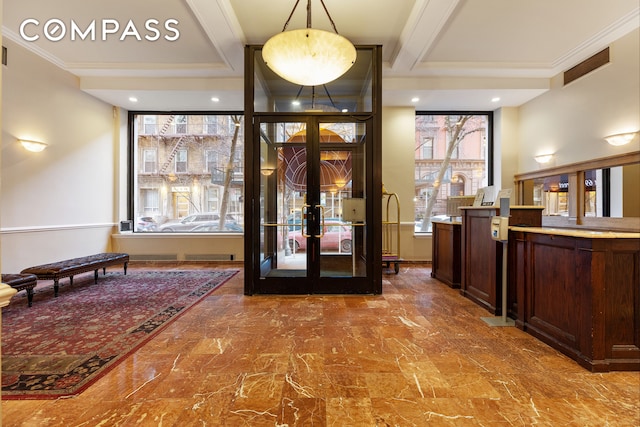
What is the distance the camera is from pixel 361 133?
15.2 ft

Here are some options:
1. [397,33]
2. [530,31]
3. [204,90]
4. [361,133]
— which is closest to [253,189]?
[361,133]

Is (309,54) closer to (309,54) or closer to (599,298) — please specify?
(309,54)

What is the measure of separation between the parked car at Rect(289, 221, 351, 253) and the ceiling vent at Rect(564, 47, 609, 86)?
189 inches


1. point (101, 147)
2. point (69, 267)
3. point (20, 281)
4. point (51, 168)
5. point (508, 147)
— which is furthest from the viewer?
point (508, 147)

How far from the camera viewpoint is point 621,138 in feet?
14.7

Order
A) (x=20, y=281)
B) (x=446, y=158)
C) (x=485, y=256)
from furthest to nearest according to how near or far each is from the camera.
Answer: (x=446, y=158) → (x=485, y=256) → (x=20, y=281)

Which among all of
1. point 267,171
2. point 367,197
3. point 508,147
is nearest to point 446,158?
point 508,147

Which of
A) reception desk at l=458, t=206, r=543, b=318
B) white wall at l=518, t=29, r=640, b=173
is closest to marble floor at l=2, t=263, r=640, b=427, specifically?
reception desk at l=458, t=206, r=543, b=318

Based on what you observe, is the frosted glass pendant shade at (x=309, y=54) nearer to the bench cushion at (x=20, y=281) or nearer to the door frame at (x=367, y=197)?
the door frame at (x=367, y=197)

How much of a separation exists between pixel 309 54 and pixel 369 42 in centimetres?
227

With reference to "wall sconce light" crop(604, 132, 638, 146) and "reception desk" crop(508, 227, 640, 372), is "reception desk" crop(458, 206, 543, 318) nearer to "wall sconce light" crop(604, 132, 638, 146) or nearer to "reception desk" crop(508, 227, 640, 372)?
"reception desk" crop(508, 227, 640, 372)

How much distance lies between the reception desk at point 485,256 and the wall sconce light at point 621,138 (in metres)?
2.19

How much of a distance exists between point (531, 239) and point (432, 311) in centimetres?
141

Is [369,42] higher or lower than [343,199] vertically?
higher
